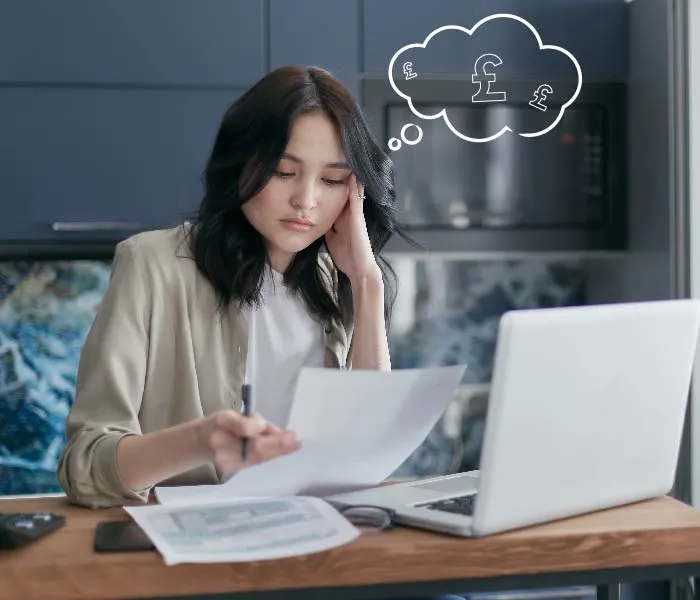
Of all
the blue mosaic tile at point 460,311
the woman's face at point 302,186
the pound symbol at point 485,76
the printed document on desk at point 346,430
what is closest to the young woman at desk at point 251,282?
the woman's face at point 302,186

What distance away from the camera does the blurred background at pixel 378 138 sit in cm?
264

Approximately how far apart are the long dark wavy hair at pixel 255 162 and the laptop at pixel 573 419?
0.49 m

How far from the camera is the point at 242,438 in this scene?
104 cm

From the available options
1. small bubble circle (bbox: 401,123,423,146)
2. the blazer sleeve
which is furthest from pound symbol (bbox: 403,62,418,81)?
the blazer sleeve

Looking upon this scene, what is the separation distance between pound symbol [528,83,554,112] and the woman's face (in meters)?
1.37

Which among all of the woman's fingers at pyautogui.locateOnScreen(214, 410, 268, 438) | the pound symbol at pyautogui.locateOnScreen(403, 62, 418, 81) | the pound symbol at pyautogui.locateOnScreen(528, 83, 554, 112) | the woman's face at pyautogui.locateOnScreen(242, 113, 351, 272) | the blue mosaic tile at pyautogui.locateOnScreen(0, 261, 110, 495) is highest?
the pound symbol at pyautogui.locateOnScreen(403, 62, 418, 81)

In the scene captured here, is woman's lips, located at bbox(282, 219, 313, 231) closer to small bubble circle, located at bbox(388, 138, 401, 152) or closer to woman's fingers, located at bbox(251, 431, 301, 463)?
woman's fingers, located at bbox(251, 431, 301, 463)

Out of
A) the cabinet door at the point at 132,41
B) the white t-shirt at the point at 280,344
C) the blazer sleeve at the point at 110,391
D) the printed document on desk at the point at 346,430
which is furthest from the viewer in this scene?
the cabinet door at the point at 132,41

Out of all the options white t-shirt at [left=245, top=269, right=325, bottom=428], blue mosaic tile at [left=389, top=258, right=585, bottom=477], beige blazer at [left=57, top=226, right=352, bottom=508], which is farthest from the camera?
blue mosaic tile at [left=389, top=258, right=585, bottom=477]

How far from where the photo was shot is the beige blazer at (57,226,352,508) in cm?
145

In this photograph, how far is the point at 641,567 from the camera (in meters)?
1.17

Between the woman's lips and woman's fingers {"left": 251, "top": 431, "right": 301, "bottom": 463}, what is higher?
the woman's lips

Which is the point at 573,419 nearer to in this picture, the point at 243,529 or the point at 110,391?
the point at 243,529

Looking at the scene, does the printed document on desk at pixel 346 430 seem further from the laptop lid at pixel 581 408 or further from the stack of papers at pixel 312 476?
the laptop lid at pixel 581 408
